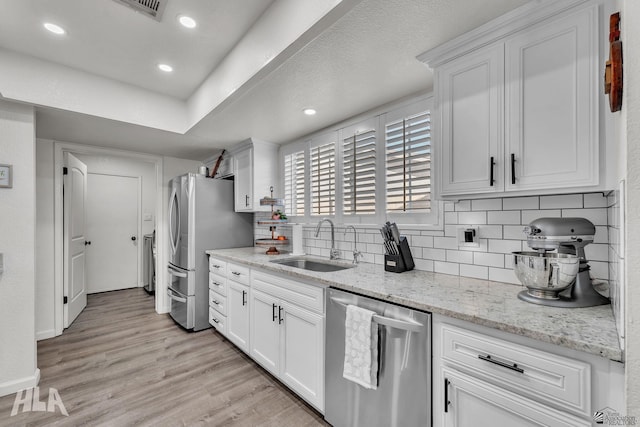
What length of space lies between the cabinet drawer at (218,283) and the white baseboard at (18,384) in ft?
4.85

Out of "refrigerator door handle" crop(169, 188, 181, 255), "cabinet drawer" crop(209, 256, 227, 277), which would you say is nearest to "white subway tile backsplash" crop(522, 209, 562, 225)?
"cabinet drawer" crop(209, 256, 227, 277)

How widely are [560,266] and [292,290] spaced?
148 centimetres

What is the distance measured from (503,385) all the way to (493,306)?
29 cm

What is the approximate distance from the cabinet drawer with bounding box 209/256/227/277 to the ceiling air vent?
6.98ft

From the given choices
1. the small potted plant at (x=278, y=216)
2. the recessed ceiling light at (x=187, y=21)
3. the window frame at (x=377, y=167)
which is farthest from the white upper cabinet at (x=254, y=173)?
the recessed ceiling light at (x=187, y=21)

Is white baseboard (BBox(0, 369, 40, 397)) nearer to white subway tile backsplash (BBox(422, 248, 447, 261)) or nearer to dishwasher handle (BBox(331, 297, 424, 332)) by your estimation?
dishwasher handle (BBox(331, 297, 424, 332))

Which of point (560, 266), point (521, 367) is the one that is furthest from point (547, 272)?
point (521, 367)

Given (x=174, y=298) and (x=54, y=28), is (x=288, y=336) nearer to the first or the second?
(x=174, y=298)

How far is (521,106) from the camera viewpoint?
126 centimetres

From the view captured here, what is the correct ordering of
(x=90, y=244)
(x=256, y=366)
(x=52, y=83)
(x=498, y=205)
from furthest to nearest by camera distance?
(x=90, y=244) < (x=256, y=366) < (x=52, y=83) < (x=498, y=205)

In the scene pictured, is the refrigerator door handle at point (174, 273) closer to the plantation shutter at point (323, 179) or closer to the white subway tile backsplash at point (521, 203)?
the plantation shutter at point (323, 179)

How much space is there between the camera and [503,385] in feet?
3.30

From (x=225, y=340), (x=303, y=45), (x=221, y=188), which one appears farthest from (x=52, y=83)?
(x=225, y=340)

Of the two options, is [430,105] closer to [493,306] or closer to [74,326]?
[493,306]
